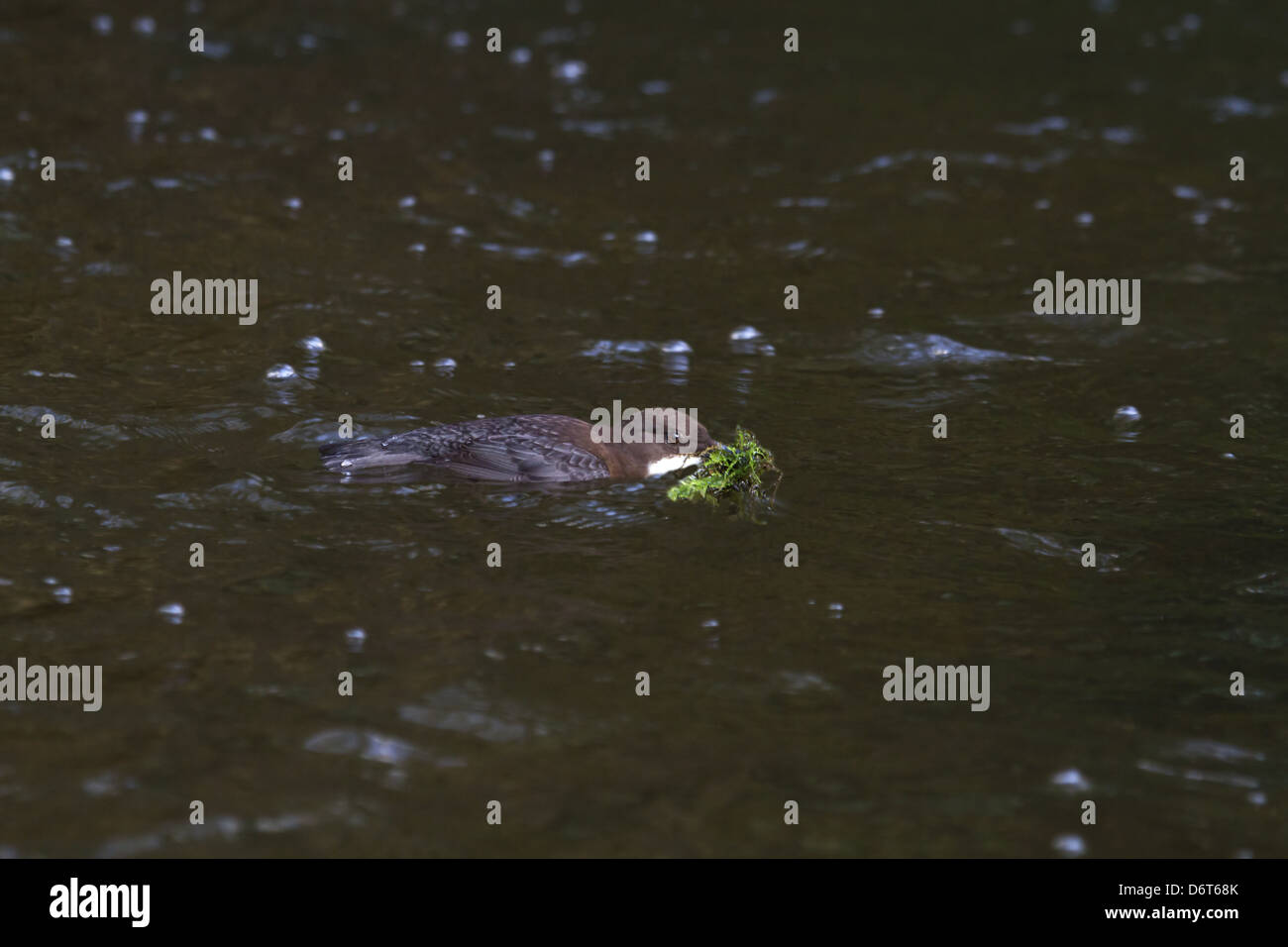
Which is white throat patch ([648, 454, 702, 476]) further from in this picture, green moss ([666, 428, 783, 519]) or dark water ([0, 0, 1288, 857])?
dark water ([0, 0, 1288, 857])

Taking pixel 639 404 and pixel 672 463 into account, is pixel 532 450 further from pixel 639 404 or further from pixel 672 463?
pixel 639 404

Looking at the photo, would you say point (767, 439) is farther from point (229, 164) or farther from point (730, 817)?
point (229, 164)

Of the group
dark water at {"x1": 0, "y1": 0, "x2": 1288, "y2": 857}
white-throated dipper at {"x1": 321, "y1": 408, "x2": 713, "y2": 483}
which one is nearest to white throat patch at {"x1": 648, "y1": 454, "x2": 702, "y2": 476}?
white-throated dipper at {"x1": 321, "y1": 408, "x2": 713, "y2": 483}

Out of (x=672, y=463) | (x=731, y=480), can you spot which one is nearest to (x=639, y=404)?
(x=672, y=463)

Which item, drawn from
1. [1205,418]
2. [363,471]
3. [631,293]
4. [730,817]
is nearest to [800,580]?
[730,817]

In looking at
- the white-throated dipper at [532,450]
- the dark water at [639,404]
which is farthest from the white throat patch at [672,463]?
the dark water at [639,404]

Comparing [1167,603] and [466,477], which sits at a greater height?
[466,477]
